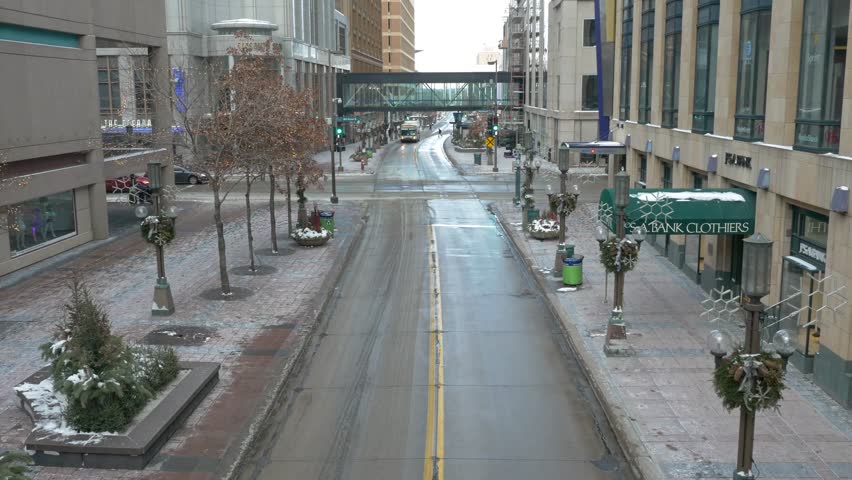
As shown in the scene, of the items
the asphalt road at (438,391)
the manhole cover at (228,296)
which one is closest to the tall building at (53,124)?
the manhole cover at (228,296)

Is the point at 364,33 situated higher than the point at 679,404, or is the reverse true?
the point at 364,33

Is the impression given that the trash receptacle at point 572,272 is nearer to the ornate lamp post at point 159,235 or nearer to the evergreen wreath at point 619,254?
the evergreen wreath at point 619,254

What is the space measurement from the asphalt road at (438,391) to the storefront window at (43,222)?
433 inches

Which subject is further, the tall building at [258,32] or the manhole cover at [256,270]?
the tall building at [258,32]

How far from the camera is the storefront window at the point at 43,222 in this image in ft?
86.5

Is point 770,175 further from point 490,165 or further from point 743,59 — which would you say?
point 490,165

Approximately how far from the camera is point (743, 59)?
2005cm

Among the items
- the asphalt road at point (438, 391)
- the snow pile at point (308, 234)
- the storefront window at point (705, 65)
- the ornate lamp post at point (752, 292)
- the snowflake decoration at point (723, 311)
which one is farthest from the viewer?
the snow pile at point (308, 234)

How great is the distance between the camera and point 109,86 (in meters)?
60.8

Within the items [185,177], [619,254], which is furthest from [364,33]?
[619,254]

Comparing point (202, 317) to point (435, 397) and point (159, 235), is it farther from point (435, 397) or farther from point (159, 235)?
point (435, 397)

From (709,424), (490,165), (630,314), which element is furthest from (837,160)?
(490,165)

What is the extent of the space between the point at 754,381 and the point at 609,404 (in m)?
4.40

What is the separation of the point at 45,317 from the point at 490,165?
49.7m
